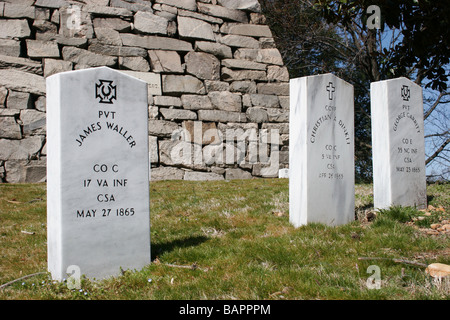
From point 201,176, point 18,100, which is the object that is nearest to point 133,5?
point 18,100

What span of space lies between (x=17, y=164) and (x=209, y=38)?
587 centimetres

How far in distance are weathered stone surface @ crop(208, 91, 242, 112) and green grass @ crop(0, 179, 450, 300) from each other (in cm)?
505

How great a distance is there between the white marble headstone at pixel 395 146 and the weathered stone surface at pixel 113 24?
265 inches

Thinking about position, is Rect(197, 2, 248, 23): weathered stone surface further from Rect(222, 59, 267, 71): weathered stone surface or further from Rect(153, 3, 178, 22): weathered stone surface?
Rect(222, 59, 267, 71): weathered stone surface

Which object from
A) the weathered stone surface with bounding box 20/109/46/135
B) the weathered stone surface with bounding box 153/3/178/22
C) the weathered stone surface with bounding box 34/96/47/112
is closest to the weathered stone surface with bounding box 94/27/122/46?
the weathered stone surface with bounding box 153/3/178/22

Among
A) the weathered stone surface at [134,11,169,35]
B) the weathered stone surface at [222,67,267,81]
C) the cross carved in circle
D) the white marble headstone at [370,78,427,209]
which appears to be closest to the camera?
the cross carved in circle

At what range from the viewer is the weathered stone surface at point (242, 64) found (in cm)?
1180

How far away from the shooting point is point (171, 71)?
11086 millimetres

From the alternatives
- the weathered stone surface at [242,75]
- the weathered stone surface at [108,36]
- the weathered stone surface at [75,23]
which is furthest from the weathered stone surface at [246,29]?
the weathered stone surface at [75,23]

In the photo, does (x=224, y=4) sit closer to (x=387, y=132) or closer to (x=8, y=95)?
(x=8, y=95)

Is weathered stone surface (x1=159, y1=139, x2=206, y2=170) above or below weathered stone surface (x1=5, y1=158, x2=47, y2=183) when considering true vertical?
above

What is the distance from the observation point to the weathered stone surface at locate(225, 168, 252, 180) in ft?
37.4

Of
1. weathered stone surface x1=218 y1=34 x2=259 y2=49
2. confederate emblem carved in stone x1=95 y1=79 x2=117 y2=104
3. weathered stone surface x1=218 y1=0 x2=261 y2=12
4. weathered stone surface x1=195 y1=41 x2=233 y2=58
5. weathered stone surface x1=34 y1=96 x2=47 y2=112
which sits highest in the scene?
weathered stone surface x1=218 y1=0 x2=261 y2=12

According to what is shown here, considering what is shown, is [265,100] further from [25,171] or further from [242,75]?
[25,171]
